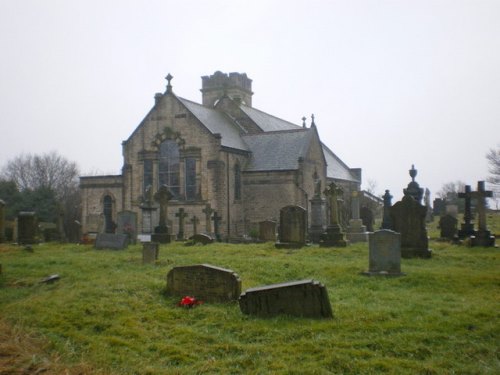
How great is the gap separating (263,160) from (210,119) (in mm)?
4832

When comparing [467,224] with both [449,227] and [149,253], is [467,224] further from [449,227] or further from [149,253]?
[149,253]

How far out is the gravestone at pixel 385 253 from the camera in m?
11.9

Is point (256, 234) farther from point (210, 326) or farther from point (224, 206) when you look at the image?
point (210, 326)

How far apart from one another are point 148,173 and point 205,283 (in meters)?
24.4

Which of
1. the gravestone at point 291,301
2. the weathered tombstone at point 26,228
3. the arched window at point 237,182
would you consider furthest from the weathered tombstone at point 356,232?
the gravestone at point 291,301

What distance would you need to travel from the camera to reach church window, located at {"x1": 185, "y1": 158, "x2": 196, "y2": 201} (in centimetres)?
3192

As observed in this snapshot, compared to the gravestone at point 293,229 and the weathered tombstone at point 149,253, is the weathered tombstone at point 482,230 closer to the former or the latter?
the gravestone at point 293,229

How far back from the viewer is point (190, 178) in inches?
1272

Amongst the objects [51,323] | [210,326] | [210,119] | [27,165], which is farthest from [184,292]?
[27,165]

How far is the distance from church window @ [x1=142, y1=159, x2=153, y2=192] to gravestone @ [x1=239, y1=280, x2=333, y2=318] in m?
25.5

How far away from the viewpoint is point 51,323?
8367 mm

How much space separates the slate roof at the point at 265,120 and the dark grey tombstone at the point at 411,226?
2507 centimetres

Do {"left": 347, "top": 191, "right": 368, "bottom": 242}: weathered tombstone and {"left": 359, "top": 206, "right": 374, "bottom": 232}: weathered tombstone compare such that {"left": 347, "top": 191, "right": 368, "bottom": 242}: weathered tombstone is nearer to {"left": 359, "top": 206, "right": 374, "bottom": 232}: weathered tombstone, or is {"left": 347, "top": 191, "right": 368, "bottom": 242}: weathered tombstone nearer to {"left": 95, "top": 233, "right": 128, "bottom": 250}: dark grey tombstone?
{"left": 359, "top": 206, "right": 374, "bottom": 232}: weathered tombstone

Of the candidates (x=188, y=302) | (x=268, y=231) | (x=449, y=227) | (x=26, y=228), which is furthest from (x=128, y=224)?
(x=449, y=227)
